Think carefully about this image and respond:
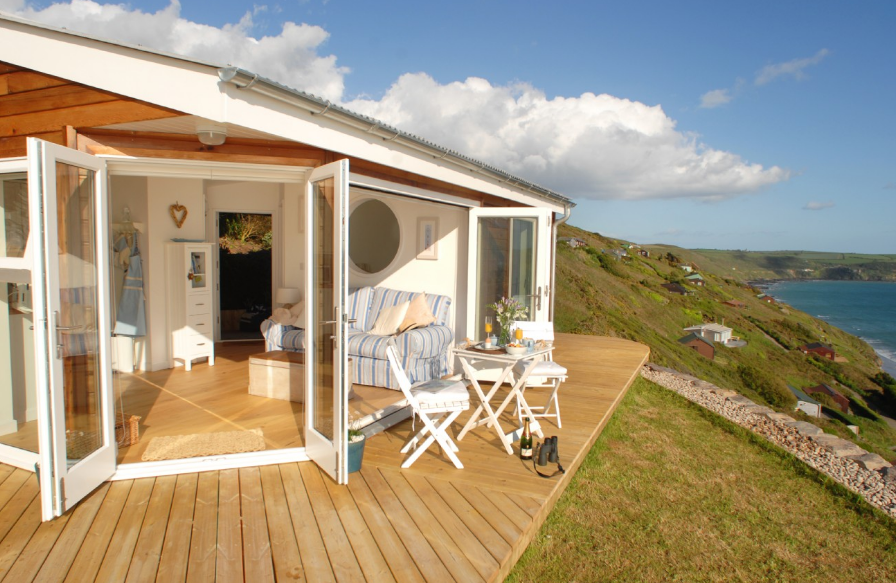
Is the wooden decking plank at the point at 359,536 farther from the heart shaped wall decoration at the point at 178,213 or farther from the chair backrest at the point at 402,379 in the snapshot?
the heart shaped wall decoration at the point at 178,213

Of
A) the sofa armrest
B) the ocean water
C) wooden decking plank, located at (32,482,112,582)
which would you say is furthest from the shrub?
the ocean water

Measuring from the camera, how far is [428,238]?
269 inches

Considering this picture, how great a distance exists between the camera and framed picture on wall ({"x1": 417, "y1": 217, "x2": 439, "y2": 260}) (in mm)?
6762

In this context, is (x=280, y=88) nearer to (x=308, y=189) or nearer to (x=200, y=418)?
(x=308, y=189)

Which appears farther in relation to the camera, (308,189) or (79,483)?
(308,189)

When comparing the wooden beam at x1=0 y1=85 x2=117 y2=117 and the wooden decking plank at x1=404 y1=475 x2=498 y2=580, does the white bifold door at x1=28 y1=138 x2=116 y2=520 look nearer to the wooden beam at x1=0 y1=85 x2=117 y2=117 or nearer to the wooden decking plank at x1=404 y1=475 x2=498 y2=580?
the wooden beam at x1=0 y1=85 x2=117 y2=117

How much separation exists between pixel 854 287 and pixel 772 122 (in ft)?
280

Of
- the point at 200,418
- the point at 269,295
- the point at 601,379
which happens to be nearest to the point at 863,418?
the point at 601,379

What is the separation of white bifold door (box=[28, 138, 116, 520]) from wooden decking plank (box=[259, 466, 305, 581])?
0.98m

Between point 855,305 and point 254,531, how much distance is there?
290 ft

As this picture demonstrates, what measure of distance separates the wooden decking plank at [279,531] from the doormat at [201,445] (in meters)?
0.40

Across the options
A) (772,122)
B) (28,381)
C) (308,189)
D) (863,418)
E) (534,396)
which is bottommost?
(863,418)

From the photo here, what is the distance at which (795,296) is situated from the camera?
75.5 metres

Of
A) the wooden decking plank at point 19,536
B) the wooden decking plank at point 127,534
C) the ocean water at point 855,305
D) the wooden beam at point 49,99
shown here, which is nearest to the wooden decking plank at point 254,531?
the wooden decking plank at point 127,534
